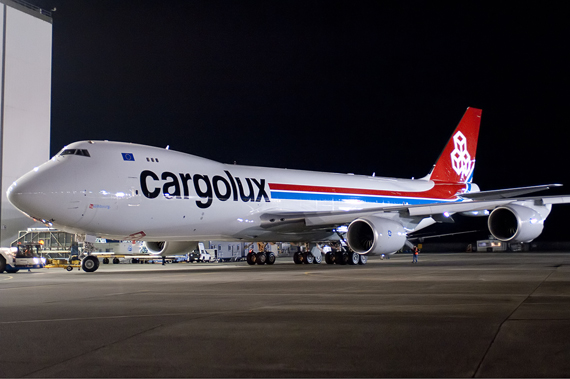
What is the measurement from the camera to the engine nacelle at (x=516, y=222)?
20.2 m

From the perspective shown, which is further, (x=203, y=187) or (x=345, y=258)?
(x=345, y=258)

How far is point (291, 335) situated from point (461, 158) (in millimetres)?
28940

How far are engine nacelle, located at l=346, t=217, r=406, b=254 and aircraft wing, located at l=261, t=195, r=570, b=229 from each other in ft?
2.35

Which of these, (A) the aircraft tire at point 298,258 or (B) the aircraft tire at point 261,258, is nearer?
(B) the aircraft tire at point 261,258

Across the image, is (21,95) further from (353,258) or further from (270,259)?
(353,258)

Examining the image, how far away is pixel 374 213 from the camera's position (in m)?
21.9

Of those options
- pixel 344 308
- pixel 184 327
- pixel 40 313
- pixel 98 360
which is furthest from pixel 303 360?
pixel 40 313

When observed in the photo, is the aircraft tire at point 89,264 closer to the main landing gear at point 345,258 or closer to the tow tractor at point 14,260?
the tow tractor at point 14,260

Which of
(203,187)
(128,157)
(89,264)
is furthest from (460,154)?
(89,264)

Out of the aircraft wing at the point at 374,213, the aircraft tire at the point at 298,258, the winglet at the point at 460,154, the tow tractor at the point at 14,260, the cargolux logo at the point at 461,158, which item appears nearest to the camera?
the aircraft wing at the point at 374,213

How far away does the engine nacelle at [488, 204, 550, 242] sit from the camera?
20250mm

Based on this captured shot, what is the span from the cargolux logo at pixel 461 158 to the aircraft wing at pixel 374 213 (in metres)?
10.2

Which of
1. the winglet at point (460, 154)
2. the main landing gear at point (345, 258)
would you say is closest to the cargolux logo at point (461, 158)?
the winglet at point (460, 154)

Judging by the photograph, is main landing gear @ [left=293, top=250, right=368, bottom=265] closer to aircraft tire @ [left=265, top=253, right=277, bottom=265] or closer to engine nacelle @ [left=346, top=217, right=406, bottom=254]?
engine nacelle @ [left=346, top=217, right=406, bottom=254]
